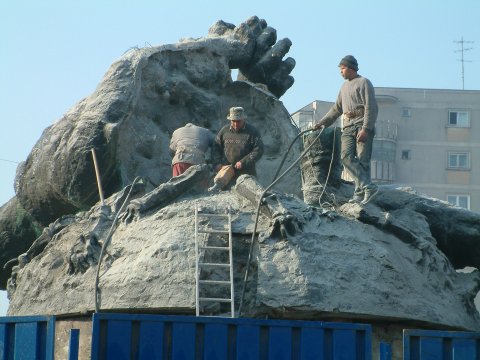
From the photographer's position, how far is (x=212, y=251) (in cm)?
1823

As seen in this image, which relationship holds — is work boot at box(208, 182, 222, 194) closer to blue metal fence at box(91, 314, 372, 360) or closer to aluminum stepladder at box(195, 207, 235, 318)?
aluminum stepladder at box(195, 207, 235, 318)

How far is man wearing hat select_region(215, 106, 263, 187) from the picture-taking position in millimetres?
19906

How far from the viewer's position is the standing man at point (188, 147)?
20.3 metres

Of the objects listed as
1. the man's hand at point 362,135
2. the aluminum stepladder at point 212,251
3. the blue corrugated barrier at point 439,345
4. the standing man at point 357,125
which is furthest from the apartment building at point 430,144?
the blue corrugated barrier at point 439,345

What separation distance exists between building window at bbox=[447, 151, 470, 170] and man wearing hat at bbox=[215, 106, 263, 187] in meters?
32.8

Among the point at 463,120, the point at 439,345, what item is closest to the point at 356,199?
the point at 439,345

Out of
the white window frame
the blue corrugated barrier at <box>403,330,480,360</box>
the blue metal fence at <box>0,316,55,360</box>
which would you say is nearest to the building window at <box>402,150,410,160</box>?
the white window frame

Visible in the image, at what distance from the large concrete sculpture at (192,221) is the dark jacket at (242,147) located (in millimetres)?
587

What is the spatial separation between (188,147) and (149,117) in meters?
2.36

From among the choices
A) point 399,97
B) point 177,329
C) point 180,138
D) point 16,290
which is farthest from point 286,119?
point 399,97

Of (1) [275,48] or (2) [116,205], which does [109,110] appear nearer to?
(2) [116,205]

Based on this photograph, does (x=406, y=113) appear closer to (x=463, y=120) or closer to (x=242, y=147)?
(x=463, y=120)

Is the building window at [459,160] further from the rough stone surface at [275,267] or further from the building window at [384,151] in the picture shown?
the rough stone surface at [275,267]

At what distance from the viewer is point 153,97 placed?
22750 millimetres
